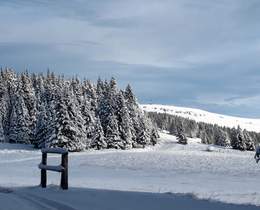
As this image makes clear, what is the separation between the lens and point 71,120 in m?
75.2

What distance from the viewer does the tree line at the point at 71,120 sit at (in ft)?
244

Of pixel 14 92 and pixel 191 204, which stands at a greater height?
pixel 14 92

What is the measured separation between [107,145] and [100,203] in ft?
Answer: 244

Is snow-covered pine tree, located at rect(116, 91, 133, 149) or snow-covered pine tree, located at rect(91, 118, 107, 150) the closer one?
snow-covered pine tree, located at rect(91, 118, 107, 150)

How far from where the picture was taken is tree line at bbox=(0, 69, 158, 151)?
74250mm

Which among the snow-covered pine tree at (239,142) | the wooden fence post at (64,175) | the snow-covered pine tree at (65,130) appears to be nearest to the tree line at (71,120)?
the snow-covered pine tree at (65,130)

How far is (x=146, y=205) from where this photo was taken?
9.39 meters

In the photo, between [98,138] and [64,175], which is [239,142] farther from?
[64,175]

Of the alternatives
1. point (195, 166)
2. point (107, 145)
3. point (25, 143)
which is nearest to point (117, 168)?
point (195, 166)

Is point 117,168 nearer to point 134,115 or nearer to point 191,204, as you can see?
point 191,204

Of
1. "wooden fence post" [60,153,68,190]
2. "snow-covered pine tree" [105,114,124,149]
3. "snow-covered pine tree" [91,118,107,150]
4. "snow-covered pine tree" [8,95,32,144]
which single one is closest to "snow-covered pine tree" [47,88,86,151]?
"snow-covered pine tree" [91,118,107,150]

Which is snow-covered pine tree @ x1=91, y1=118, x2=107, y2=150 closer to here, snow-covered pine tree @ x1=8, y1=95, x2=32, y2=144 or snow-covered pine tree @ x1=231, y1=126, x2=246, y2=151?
snow-covered pine tree @ x1=8, y1=95, x2=32, y2=144

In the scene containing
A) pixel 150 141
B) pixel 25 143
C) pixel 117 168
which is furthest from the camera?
pixel 150 141

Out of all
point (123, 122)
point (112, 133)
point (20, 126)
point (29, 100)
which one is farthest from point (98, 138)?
point (29, 100)
